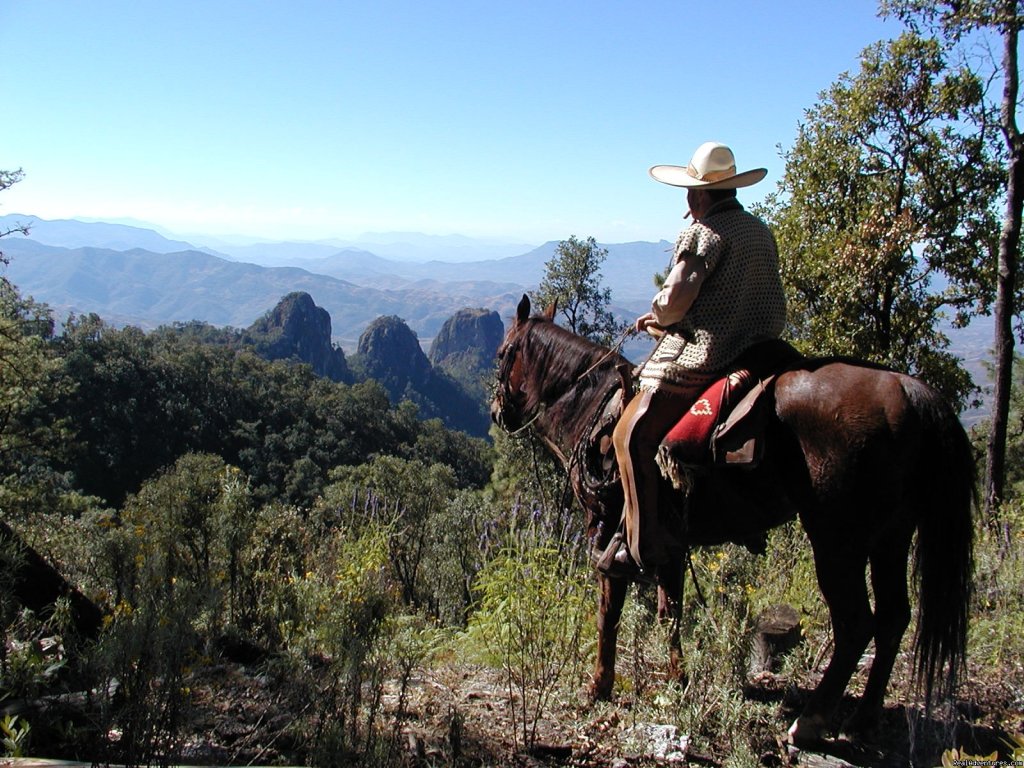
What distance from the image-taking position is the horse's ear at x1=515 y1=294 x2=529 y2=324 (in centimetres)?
515

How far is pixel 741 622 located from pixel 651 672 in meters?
0.67

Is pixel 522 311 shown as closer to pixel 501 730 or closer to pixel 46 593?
pixel 501 730

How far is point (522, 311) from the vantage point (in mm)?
5238

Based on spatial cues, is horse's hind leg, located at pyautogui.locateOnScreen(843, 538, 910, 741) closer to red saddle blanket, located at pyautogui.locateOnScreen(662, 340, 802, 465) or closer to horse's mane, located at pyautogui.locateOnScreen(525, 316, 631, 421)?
red saddle blanket, located at pyautogui.locateOnScreen(662, 340, 802, 465)

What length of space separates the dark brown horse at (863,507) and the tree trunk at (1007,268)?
845 cm

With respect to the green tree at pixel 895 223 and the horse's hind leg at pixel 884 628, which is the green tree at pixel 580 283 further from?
the horse's hind leg at pixel 884 628

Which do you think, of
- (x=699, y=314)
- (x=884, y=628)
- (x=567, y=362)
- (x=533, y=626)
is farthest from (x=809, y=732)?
(x=567, y=362)

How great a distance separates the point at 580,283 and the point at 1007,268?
19.2 meters

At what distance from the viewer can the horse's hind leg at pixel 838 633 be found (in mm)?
3438

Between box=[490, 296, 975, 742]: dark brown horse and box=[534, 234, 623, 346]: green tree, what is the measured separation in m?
24.4

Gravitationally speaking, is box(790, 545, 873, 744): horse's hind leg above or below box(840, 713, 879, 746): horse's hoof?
above

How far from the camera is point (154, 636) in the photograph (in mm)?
2648

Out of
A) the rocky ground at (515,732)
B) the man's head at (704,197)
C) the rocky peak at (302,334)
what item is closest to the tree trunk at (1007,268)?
the rocky ground at (515,732)

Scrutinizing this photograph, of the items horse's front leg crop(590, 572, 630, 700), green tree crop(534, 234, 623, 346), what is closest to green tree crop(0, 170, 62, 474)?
horse's front leg crop(590, 572, 630, 700)
